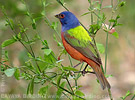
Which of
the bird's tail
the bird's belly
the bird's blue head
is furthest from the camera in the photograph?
the bird's blue head

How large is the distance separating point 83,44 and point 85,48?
0.05m

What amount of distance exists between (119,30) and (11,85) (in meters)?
3.52

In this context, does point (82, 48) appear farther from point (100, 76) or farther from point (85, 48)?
point (100, 76)

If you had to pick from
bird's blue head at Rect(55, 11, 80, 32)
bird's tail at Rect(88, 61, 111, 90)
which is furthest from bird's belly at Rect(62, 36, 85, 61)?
bird's blue head at Rect(55, 11, 80, 32)

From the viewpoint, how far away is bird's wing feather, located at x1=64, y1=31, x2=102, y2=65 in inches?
118

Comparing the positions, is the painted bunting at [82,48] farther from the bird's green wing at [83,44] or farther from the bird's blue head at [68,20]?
the bird's blue head at [68,20]

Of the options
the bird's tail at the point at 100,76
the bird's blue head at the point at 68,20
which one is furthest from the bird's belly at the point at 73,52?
the bird's blue head at the point at 68,20

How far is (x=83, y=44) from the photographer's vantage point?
306cm

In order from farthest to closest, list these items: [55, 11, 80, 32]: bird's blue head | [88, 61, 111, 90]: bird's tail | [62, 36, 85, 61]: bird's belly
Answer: [55, 11, 80, 32]: bird's blue head < [62, 36, 85, 61]: bird's belly < [88, 61, 111, 90]: bird's tail

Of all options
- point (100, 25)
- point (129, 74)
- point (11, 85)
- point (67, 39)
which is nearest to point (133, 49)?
point (129, 74)

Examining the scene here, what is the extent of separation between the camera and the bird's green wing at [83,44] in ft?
9.88

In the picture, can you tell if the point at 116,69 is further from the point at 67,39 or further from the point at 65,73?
the point at 65,73

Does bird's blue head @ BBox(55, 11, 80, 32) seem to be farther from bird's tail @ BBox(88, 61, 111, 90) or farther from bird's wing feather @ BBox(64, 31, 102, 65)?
bird's tail @ BBox(88, 61, 111, 90)

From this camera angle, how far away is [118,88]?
7.03 metres
